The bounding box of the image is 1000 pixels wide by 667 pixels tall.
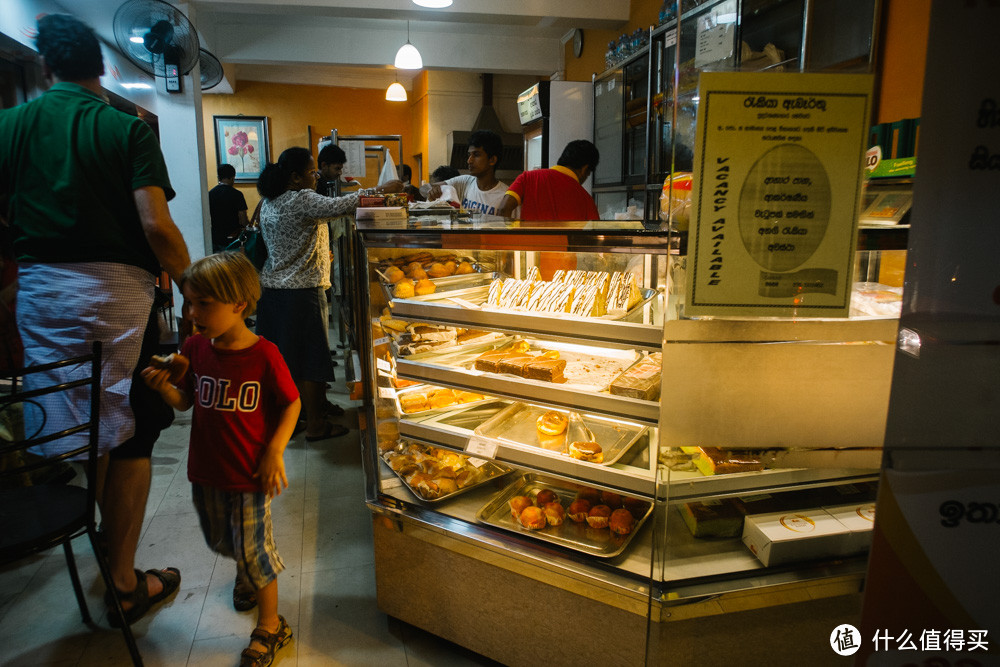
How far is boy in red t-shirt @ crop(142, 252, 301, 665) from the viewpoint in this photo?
1.90m

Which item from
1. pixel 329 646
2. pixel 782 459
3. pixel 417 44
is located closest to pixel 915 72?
pixel 782 459

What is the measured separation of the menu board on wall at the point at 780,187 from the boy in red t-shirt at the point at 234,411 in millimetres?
1447

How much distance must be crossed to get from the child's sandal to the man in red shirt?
2.64m

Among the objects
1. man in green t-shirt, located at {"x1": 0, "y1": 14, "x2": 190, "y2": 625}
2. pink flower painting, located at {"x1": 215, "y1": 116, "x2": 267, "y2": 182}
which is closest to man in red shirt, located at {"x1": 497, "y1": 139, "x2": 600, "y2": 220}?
man in green t-shirt, located at {"x1": 0, "y1": 14, "x2": 190, "y2": 625}

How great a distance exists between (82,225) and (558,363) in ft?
5.68

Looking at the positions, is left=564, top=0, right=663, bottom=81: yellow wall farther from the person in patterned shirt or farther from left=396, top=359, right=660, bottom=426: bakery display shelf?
left=396, top=359, right=660, bottom=426: bakery display shelf

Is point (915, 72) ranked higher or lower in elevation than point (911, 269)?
higher

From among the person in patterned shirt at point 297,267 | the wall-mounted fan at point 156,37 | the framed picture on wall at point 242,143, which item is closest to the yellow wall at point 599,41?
the person in patterned shirt at point 297,267

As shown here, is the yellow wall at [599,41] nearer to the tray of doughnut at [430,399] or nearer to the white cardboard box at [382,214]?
the white cardboard box at [382,214]

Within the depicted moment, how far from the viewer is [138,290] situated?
222 centimetres

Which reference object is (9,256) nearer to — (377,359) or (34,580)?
(34,580)

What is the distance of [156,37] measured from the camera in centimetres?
487

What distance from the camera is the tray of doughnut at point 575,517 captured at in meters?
1.84

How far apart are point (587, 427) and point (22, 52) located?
14.2 feet
